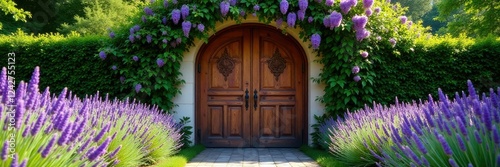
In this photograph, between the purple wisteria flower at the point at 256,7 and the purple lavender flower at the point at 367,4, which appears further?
the purple wisteria flower at the point at 256,7

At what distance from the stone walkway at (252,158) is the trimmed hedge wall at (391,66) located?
1793 mm

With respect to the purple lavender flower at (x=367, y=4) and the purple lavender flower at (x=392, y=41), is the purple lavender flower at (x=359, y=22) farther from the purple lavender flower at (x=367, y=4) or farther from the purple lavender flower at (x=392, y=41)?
the purple lavender flower at (x=392, y=41)

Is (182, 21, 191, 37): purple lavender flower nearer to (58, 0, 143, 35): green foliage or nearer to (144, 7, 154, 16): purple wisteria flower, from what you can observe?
(144, 7, 154, 16): purple wisteria flower

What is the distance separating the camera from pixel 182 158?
5.82 m

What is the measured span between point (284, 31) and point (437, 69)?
8.63ft

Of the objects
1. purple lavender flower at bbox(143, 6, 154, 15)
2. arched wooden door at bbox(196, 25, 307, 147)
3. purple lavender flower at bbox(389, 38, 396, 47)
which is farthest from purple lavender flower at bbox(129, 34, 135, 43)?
purple lavender flower at bbox(389, 38, 396, 47)

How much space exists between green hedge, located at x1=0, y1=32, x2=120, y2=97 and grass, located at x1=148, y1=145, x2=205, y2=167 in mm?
1665

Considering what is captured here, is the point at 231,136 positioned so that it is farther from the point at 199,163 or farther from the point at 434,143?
the point at 434,143

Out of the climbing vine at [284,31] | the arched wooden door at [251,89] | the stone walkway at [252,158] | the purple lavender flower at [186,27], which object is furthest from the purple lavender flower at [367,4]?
the purple lavender flower at [186,27]

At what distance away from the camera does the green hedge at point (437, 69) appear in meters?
7.24

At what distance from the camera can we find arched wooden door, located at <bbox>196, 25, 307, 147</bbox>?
26.0 ft

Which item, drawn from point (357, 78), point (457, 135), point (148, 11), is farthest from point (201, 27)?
point (457, 135)

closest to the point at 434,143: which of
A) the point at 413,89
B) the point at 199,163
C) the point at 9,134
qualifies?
the point at 9,134

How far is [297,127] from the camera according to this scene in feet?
26.3
